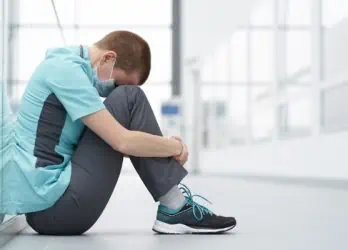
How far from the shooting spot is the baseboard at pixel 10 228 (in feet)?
6.31

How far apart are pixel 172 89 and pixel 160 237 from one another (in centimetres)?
1246

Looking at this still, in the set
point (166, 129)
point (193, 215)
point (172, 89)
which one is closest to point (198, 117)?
point (166, 129)

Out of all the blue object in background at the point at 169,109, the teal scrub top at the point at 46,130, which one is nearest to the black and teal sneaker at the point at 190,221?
the teal scrub top at the point at 46,130

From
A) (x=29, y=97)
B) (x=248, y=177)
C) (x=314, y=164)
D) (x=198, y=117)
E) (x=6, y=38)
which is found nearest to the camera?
(x=6, y=38)

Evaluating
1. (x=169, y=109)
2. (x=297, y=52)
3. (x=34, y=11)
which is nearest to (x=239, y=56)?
(x=169, y=109)

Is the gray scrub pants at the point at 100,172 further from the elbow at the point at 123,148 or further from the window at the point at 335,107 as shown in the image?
the window at the point at 335,107

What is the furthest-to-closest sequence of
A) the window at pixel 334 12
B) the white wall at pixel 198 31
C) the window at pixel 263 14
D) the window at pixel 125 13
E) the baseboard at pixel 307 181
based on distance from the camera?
the window at pixel 125 13 < the white wall at pixel 198 31 < the window at pixel 263 14 < the window at pixel 334 12 < the baseboard at pixel 307 181

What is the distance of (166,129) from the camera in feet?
43.2

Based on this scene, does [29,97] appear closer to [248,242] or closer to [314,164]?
[248,242]

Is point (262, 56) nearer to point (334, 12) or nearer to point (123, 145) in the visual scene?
point (334, 12)

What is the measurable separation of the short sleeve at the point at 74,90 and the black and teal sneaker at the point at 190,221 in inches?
19.0

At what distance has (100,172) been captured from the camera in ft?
7.11

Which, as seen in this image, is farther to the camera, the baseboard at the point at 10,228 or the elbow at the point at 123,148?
the elbow at the point at 123,148

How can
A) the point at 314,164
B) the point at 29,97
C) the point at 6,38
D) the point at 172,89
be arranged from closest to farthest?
the point at 6,38 → the point at 29,97 → the point at 314,164 → the point at 172,89
